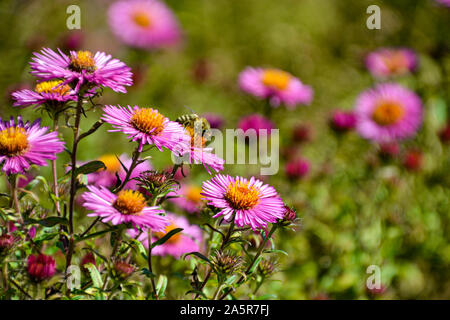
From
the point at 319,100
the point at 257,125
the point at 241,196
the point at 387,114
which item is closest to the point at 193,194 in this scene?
the point at 257,125

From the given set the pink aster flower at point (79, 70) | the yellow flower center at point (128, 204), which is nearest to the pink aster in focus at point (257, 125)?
the pink aster flower at point (79, 70)

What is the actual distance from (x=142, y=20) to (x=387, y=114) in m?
1.99

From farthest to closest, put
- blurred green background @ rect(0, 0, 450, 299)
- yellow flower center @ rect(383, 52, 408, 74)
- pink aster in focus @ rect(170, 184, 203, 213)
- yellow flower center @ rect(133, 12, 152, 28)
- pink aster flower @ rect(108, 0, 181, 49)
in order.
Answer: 1. yellow flower center @ rect(133, 12, 152, 28)
2. pink aster flower @ rect(108, 0, 181, 49)
3. yellow flower center @ rect(383, 52, 408, 74)
4. blurred green background @ rect(0, 0, 450, 299)
5. pink aster in focus @ rect(170, 184, 203, 213)

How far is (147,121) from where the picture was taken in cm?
115

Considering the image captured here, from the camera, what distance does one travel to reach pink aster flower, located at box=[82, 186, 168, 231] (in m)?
1.00

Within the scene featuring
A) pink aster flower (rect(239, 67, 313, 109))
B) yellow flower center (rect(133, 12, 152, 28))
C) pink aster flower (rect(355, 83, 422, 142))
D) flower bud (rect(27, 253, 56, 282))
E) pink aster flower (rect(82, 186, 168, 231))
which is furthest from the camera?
yellow flower center (rect(133, 12, 152, 28))

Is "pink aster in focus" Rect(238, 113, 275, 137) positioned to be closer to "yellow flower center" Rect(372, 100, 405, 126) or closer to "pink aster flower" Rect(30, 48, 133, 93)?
"yellow flower center" Rect(372, 100, 405, 126)

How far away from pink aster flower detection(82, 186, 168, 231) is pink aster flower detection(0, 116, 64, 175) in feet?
0.42

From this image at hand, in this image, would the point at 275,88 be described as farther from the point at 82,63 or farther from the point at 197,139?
the point at 82,63

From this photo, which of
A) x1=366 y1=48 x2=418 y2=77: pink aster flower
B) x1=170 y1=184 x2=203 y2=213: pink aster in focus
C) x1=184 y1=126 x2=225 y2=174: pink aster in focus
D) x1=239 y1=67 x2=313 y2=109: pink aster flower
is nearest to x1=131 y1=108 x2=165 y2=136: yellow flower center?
x1=184 y1=126 x2=225 y2=174: pink aster in focus

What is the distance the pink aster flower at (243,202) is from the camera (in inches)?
43.8

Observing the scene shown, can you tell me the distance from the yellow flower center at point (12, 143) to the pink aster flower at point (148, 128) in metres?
0.20

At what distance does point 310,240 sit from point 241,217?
4.15 ft

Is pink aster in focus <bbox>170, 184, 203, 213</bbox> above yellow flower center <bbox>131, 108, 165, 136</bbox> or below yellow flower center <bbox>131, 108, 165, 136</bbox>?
below
